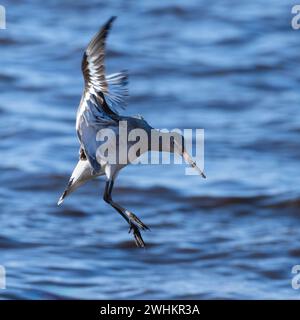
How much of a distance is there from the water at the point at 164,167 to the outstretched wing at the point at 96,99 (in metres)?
3.72

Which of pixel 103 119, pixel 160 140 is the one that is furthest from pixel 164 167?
pixel 103 119

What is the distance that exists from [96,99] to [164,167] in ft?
21.5

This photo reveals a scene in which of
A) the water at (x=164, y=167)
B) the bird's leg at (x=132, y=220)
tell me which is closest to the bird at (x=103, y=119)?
the bird's leg at (x=132, y=220)

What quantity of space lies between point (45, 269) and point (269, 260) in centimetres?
205

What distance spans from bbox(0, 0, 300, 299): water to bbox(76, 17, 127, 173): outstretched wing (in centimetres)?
372

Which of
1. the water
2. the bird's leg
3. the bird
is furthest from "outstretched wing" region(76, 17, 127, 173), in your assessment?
the water

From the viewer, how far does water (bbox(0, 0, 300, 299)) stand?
10031mm

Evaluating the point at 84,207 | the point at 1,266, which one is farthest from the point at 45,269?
the point at 84,207

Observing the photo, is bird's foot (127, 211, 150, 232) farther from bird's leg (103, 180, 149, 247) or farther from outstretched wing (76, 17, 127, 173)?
outstretched wing (76, 17, 127, 173)

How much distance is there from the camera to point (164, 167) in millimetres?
12078

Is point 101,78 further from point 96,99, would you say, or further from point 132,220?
point 132,220

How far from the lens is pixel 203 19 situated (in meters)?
16.4

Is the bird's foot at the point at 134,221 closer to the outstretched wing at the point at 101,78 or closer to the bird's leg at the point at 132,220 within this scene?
the bird's leg at the point at 132,220

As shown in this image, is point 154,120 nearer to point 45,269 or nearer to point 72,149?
point 72,149
